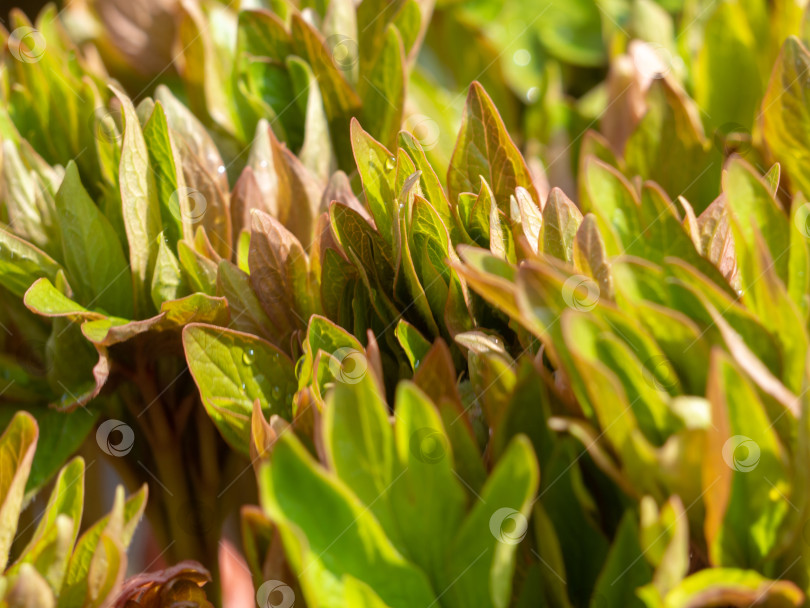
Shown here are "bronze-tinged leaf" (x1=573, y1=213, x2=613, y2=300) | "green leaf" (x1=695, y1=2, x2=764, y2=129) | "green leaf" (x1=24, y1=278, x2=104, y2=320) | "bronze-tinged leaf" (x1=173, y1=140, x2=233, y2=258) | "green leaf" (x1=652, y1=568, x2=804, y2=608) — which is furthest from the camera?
"green leaf" (x1=695, y1=2, x2=764, y2=129)

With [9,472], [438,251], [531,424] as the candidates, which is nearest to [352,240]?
[438,251]

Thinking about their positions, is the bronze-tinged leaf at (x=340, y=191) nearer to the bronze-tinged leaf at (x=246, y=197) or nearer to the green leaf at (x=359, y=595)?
the bronze-tinged leaf at (x=246, y=197)

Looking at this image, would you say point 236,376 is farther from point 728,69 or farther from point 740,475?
point 728,69

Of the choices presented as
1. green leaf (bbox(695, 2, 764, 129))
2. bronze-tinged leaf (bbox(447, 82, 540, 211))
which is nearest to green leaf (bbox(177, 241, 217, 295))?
bronze-tinged leaf (bbox(447, 82, 540, 211))

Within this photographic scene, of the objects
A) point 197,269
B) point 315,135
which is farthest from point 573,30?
point 197,269

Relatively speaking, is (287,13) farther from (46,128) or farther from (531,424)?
(531,424)

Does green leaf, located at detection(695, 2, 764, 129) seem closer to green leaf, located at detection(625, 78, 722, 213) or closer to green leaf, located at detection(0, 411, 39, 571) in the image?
green leaf, located at detection(625, 78, 722, 213)

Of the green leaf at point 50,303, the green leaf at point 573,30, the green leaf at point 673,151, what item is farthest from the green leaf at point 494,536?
the green leaf at point 573,30
